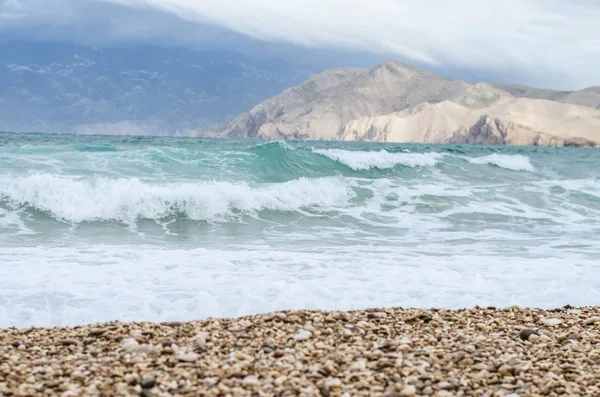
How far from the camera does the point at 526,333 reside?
4.92m

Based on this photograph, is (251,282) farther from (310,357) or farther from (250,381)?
(250,381)

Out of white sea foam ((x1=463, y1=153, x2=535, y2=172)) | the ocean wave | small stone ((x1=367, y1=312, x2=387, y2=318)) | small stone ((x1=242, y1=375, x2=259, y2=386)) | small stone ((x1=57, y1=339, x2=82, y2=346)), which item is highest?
white sea foam ((x1=463, y1=153, x2=535, y2=172))

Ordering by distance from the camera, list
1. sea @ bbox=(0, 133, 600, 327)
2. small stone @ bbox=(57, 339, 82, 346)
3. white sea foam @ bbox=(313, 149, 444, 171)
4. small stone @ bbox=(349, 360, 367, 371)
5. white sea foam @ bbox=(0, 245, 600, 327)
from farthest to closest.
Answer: white sea foam @ bbox=(313, 149, 444, 171)
sea @ bbox=(0, 133, 600, 327)
white sea foam @ bbox=(0, 245, 600, 327)
small stone @ bbox=(57, 339, 82, 346)
small stone @ bbox=(349, 360, 367, 371)

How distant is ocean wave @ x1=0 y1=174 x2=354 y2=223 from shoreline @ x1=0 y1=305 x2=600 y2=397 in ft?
29.1

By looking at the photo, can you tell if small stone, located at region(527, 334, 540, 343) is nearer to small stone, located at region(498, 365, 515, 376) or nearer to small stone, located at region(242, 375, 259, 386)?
small stone, located at region(498, 365, 515, 376)

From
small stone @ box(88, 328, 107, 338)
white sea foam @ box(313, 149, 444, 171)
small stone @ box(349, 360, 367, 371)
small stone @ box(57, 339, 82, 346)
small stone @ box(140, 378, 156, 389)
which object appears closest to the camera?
small stone @ box(140, 378, 156, 389)

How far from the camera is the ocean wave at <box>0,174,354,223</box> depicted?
1361 cm

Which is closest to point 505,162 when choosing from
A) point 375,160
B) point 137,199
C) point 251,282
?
point 375,160

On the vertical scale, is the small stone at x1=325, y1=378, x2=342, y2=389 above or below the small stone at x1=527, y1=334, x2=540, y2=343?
below

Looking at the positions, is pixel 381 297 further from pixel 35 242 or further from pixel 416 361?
pixel 35 242

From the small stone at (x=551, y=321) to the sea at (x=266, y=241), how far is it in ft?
3.89

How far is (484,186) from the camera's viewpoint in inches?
851

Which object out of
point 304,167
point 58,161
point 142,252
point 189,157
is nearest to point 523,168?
point 304,167

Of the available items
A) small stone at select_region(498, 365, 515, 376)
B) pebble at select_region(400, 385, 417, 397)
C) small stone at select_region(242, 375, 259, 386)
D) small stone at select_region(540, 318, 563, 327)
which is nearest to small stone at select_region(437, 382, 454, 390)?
pebble at select_region(400, 385, 417, 397)
